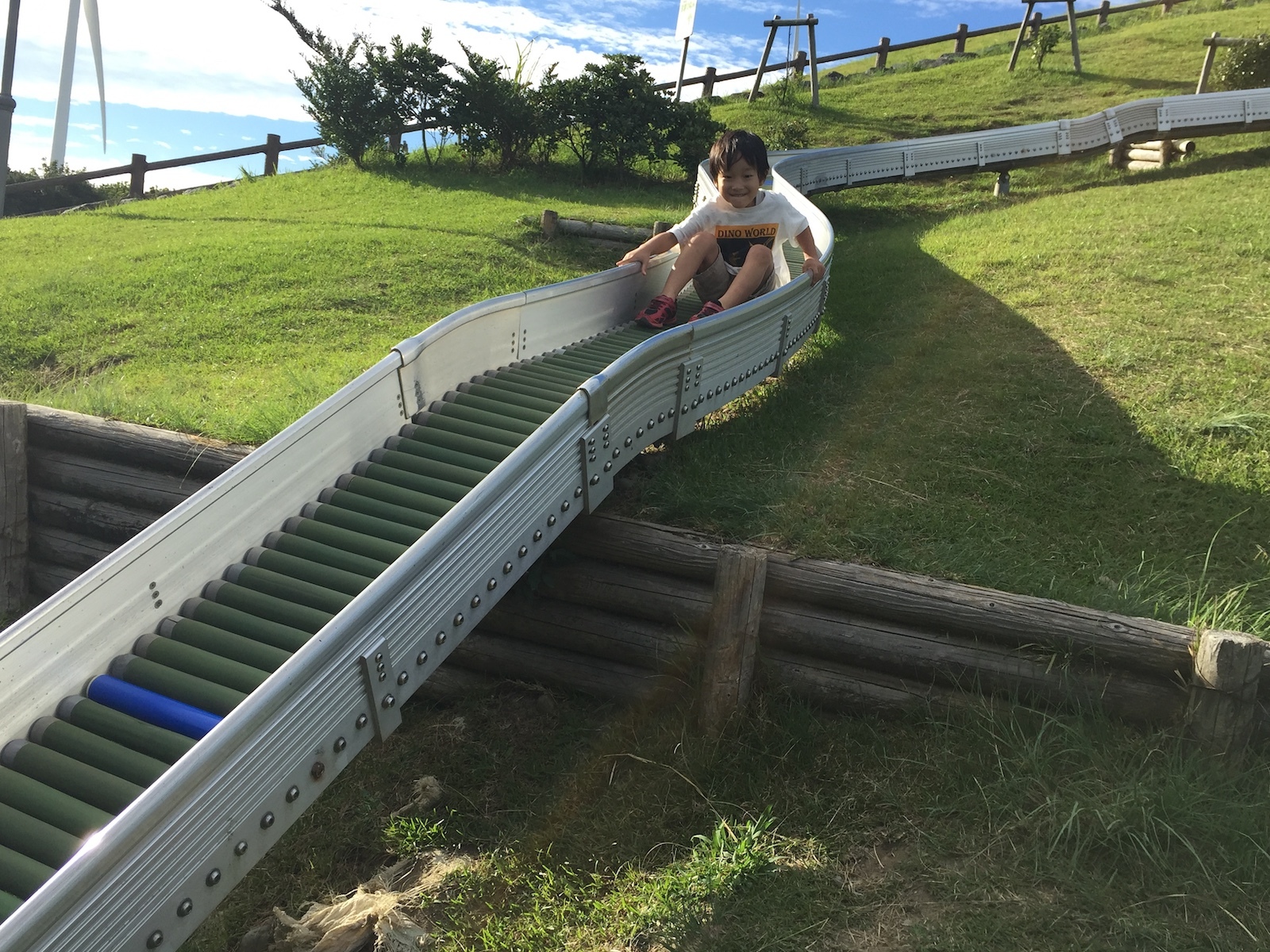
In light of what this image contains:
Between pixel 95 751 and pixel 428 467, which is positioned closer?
pixel 95 751

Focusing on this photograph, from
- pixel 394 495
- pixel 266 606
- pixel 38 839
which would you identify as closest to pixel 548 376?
pixel 394 495

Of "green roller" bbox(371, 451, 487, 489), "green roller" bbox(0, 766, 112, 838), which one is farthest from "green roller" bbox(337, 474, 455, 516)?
"green roller" bbox(0, 766, 112, 838)

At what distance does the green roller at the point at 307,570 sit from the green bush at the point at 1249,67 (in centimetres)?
1860

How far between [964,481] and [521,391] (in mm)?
2654

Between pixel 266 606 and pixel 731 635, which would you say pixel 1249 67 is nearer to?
pixel 731 635

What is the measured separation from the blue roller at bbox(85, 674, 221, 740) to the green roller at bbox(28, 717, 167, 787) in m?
0.14

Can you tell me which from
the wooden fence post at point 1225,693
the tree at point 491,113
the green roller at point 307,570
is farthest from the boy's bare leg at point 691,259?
the tree at point 491,113

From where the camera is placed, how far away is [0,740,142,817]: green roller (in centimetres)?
302

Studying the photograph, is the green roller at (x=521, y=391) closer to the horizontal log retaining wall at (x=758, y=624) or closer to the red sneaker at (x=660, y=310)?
the horizontal log retaining wall at (x=758, y=624)

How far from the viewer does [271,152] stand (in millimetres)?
19344

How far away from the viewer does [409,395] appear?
4961mm

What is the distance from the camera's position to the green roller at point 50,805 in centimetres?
292

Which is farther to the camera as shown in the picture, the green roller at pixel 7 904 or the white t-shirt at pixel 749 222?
the white t-shirt at pixel 749 222

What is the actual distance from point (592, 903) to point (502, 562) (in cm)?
138
